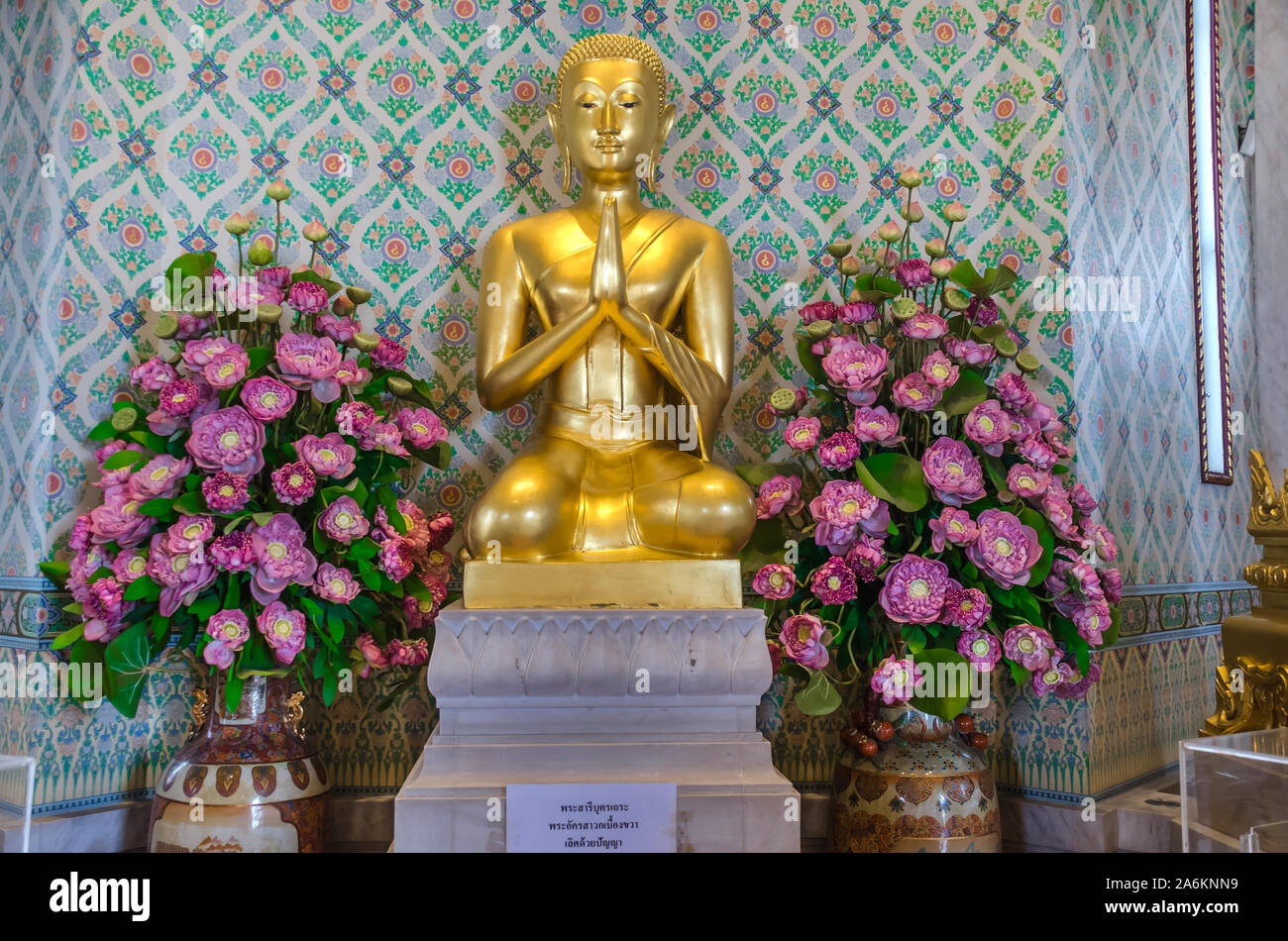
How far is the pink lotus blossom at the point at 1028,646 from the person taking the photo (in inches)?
104

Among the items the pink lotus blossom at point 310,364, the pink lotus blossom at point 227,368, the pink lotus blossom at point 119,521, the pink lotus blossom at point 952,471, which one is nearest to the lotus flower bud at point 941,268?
the pink lotus blossom at point 952,471

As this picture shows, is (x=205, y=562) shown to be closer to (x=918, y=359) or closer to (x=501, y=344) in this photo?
(x=501, y=344)

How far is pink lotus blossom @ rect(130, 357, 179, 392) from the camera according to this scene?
270cm

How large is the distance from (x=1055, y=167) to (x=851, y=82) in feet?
2.40

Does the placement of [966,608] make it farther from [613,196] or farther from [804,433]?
[613,196]

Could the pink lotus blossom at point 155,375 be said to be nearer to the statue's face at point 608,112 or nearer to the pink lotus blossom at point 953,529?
the statue's face at point 608,112

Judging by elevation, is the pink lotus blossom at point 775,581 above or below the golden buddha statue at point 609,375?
below

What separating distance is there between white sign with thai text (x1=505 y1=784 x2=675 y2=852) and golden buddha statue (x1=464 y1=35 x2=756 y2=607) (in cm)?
44

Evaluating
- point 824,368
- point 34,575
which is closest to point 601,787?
point 824,368

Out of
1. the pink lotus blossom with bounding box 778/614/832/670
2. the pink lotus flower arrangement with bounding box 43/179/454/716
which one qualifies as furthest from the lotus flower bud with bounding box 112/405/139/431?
the pink lotus blossom with bounding box 778/614/832/670

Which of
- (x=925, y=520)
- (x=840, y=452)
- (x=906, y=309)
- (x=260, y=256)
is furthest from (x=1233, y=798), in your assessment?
(x=260, y=256)

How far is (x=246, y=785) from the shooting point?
2592 mm

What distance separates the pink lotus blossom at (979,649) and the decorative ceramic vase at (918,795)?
24cm

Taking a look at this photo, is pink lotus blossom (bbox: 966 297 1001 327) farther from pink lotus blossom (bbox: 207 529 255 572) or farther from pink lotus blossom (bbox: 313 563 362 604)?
pink lotus blossom (bbox: 207 529 255 572)
